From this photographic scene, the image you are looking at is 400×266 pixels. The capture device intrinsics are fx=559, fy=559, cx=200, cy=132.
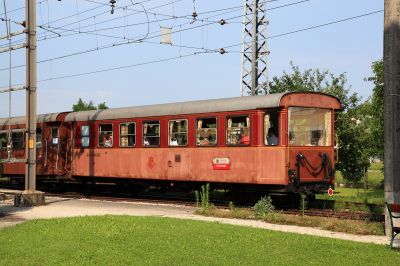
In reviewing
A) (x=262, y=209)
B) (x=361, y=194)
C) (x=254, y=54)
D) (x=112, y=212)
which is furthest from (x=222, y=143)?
(x=361, y=194)

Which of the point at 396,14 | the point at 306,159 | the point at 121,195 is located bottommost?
the point at 121,195

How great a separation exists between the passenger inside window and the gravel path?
2.06 m

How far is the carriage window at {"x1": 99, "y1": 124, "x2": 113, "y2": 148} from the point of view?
20812 millimetres

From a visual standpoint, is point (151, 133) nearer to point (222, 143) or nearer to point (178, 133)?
point (178, 133)

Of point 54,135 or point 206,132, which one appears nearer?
point 206,132

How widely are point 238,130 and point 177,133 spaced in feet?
8.44

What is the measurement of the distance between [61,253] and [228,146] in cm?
847

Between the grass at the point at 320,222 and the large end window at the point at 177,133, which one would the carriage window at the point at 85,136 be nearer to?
the large end window at the point at 177,133

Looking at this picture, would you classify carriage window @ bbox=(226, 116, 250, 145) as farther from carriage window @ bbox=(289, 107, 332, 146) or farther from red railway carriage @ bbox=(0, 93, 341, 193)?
carriage window @ bbox=(289, 107, 332, 146)

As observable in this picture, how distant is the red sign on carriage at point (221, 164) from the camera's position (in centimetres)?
1666

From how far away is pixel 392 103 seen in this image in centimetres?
1131

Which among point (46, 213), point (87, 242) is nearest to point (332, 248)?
point (87, 242)

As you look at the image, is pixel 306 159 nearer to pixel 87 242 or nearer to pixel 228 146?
pixel 228 146

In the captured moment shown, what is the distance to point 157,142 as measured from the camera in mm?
18922
